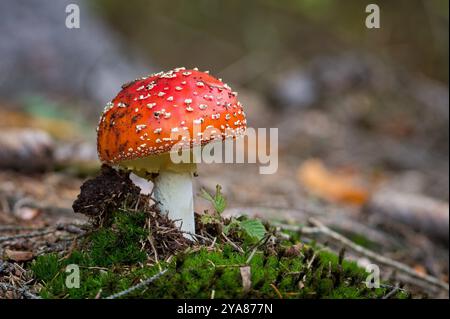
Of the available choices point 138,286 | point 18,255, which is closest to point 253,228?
point 138,286

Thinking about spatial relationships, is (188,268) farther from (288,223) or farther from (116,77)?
(116,77)

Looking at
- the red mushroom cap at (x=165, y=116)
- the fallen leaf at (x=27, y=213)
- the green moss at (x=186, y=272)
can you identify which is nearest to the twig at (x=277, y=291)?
the green moss at (x=186, y=272)

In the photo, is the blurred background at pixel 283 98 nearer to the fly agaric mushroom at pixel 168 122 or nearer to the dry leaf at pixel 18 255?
the dry leaf at pixel 18 255

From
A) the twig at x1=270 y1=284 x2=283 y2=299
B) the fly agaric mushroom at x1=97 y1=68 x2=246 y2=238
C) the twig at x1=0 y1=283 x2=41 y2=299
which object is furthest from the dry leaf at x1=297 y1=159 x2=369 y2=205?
the twig at x1=0 y1=283 x2=41 y2=299

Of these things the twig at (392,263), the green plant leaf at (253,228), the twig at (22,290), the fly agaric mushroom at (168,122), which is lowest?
the twig at (392,263)
